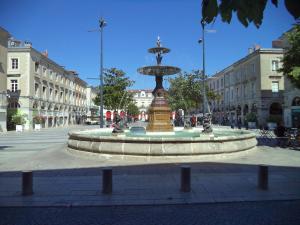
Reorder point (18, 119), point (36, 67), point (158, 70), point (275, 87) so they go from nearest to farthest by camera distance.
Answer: point (158, 70), point (18, 119), point (275, 87), point (36, 67)

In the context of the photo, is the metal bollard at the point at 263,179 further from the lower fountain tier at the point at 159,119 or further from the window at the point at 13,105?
the window at the point at 13,105

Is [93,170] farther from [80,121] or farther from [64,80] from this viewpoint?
[80,121]

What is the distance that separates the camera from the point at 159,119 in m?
18.1

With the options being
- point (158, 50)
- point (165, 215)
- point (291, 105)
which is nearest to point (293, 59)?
point (158, 50)

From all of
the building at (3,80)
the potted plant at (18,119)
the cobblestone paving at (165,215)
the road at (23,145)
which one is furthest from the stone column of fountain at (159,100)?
the potted plant at (18,119)

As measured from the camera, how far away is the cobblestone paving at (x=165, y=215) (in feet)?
17.6

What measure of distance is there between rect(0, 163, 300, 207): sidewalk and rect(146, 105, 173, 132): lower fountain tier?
7.72 m

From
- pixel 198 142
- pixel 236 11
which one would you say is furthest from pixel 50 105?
pixel 236 11

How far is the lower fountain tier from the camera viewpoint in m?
18.0

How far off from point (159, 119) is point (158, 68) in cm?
308

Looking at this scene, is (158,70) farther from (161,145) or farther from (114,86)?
(114,86)

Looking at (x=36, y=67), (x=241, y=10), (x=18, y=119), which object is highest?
(x=36, y=67)

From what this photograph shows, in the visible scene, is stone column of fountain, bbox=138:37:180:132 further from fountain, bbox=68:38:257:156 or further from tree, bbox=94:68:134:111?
tree, bbox=94:68:134:111

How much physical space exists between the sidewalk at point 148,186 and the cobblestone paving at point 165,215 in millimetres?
304
